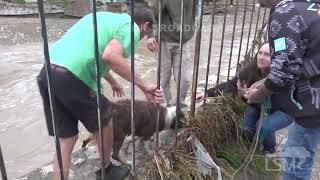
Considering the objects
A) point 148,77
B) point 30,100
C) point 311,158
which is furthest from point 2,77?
point 311,158

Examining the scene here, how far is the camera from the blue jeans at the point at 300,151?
257 centimetres

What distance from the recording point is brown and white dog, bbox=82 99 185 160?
3.32m

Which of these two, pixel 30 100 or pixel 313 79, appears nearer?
pixel 313 79

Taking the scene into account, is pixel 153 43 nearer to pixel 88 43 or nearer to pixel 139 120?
pixel 139 120

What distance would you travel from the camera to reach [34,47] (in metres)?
9.36

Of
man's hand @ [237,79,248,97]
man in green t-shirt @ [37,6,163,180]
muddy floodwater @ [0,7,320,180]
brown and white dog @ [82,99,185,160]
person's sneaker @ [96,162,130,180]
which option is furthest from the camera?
muddy floodwater @ [0,7,320,180]

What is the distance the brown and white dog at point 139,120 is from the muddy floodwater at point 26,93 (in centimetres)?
85

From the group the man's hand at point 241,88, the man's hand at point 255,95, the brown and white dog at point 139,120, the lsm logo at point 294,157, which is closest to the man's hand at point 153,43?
the brown and white dog at point 139,120

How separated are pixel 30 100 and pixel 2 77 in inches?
58.0

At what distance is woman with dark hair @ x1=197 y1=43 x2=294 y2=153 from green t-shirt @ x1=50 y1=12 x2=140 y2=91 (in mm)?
1103

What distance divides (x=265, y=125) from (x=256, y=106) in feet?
0.65

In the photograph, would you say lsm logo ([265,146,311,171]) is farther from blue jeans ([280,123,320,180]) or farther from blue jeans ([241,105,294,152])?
blue jeans ([241,105,294,152])

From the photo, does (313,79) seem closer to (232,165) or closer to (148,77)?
(232,165)

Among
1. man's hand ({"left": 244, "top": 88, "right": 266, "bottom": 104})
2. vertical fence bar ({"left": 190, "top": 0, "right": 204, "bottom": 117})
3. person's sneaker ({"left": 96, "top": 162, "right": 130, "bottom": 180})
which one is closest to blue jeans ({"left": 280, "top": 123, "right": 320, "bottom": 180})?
man's hand ({"left": 244, "top": 88, "right": 266, "bottom": 104})
